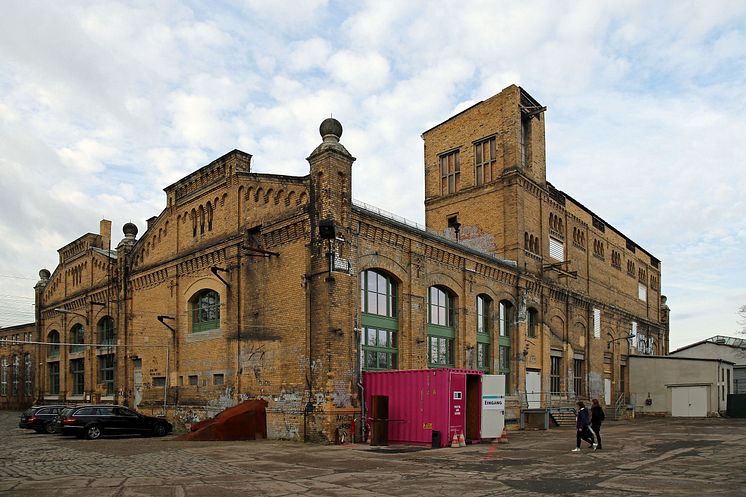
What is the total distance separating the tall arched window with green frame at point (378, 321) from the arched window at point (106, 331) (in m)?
16.3

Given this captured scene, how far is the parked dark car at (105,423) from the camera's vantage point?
22766 millimetres

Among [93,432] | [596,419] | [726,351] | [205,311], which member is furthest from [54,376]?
[726,351]

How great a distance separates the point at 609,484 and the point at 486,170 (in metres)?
24.1

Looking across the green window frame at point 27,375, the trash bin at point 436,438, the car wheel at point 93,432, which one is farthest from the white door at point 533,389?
the green window frame at point 27,375

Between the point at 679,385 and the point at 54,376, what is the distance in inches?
1560

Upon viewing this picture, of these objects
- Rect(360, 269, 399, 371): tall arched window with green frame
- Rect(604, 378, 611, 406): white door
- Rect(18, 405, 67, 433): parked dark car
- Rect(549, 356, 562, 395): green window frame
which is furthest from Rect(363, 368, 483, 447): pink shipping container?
Rect(604, 378, 611, 406): white door

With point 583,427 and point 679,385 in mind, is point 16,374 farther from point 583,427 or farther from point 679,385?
point 679,385

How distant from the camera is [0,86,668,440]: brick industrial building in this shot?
21.6m

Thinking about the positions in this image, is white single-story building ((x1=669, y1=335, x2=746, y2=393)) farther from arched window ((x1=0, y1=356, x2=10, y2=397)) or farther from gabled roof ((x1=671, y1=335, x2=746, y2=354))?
arched window ((x1=0, y1=356, x2=10, y2=397))

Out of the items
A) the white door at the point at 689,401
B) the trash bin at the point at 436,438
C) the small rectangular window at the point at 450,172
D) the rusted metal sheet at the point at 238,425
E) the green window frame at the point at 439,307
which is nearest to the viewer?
the trash bin at the point at 436,438

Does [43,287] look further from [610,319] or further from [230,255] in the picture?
[610,319]

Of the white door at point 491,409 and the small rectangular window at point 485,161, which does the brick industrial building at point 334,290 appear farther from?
the white door at point 491,409

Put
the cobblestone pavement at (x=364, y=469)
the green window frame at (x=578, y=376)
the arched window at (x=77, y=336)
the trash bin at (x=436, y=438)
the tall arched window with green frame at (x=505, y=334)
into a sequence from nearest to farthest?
the cobblestone pavement at (x=364, y=469) → the trash bin at (x=436, y=438) → the tall arched window with green frame at (x=505, y=334) → the arched window at (x=77, y=336) → the green window frame at (x=578, y=376)

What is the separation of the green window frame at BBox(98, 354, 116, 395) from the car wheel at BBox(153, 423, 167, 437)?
346 inches
